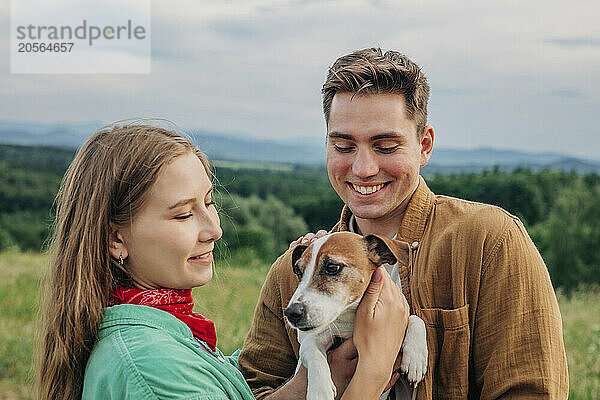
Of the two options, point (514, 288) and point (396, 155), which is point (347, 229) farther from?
point (514, 288)

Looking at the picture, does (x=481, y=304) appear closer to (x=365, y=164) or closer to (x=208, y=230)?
(x=365, y=164)

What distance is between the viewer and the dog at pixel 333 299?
330 cm

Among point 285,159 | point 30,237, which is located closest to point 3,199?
point 30,237

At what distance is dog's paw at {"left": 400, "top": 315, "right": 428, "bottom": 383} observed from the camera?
A: 3.41 metres

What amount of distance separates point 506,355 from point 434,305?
1.51ft

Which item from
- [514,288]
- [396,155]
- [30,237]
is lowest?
[30,237]

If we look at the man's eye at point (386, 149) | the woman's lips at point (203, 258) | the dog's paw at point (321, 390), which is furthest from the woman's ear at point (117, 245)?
the man's eye at point (386, 149)

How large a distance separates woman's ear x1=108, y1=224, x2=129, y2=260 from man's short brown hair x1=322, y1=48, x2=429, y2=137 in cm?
155

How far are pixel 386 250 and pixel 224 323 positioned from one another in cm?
640

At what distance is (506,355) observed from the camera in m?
3.26

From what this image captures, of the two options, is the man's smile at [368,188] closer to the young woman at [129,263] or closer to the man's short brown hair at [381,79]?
the man's short brown hair at [381,79]

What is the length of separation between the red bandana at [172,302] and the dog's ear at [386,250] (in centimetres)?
101

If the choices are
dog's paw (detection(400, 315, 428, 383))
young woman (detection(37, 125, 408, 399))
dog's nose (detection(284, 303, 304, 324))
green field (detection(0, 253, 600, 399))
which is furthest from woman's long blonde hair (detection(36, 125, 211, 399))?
green field (detection(0, 253, 600, 399))

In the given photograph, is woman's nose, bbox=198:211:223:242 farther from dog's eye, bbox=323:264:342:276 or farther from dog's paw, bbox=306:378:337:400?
dog's paw, bbox=306:378:337:400
